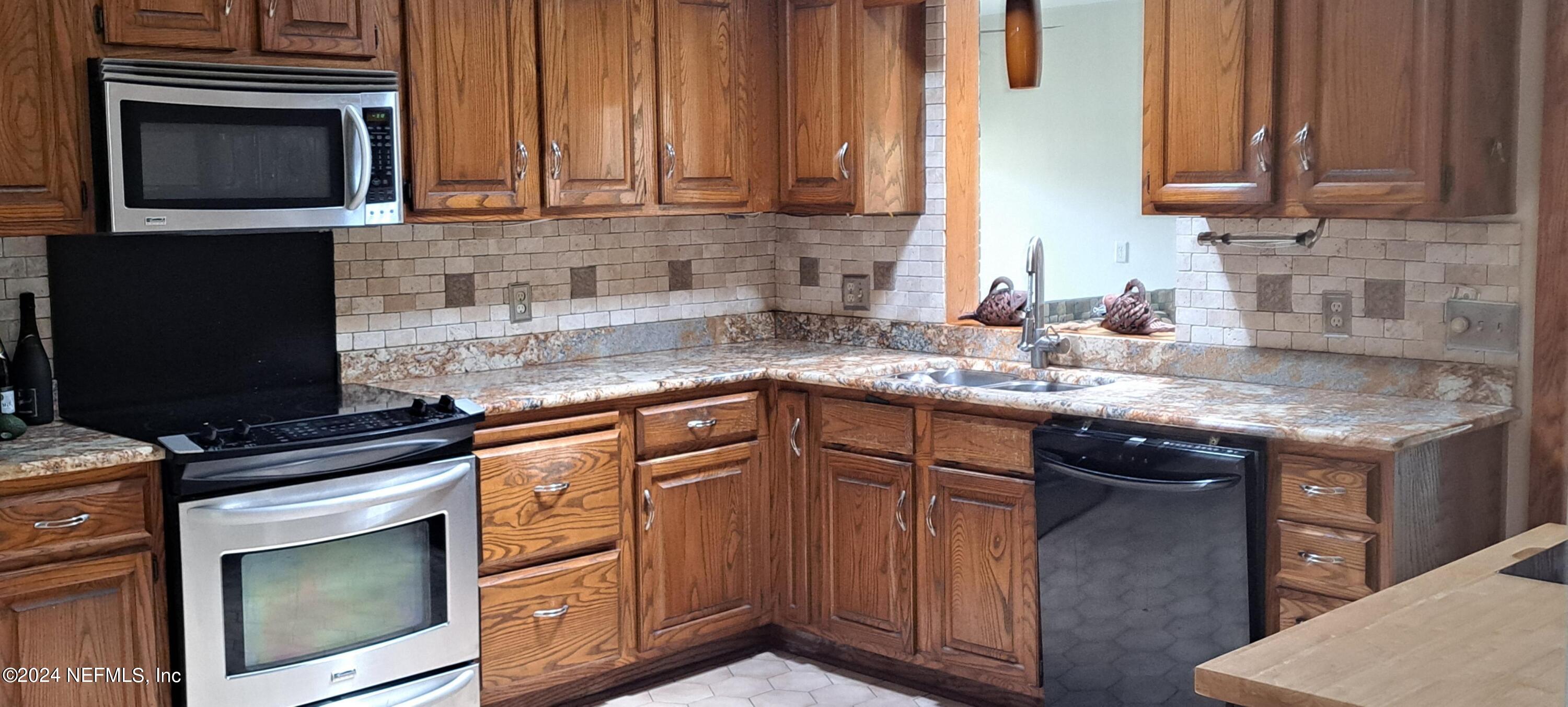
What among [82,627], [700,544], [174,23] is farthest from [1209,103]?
[82,627]

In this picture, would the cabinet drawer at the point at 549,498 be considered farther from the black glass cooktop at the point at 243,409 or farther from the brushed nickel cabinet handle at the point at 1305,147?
the brushed nickel cabinet handle at the point at 1305,147

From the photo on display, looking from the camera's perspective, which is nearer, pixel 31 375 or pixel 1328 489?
pixel 1328 489

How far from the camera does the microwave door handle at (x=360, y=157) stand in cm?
346

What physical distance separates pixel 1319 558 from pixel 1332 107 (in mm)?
1002

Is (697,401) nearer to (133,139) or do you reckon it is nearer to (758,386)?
(758,386)

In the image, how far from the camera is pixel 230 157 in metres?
3.30

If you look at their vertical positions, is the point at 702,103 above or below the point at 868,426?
above

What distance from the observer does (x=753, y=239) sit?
4957 millimetres

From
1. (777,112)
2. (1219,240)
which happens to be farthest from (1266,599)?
(777,112)

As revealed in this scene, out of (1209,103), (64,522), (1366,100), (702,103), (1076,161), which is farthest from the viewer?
(1076,161)

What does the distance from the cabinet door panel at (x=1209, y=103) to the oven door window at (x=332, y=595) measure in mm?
1954

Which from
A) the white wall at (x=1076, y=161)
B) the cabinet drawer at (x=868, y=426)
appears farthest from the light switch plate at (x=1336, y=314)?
the white wall at (x=1076, y=161)

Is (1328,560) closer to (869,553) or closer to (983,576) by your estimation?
(983,576)

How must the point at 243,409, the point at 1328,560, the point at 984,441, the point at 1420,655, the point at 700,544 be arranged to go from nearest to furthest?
the point at 1420,655 < the point at 1328,560 < the point at 243,409 < the point at 984,441 < the point at 700,544
